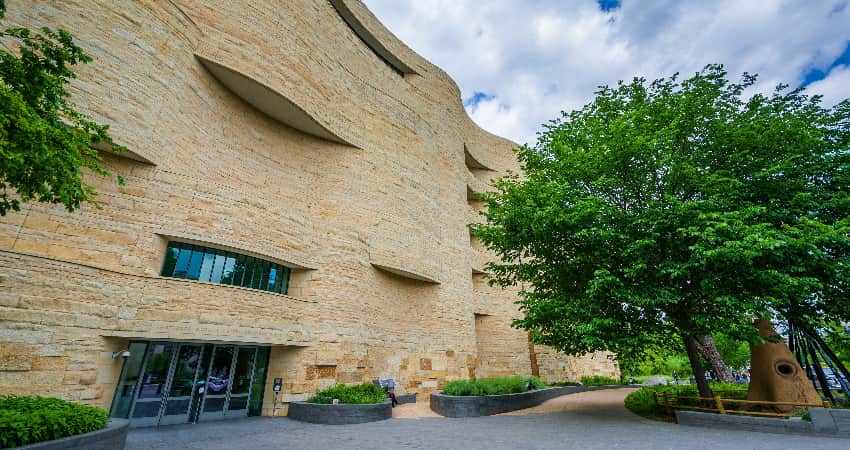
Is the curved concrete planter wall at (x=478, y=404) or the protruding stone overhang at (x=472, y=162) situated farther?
the protruding stone overhang at (x=472, y=162)

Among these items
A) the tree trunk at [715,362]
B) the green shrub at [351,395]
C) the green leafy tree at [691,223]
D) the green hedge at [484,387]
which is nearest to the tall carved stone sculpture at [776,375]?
the green leafy tree at [691,223]

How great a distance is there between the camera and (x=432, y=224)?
62.6 ft

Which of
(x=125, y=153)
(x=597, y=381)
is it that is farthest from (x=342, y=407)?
(x=597, y=381)

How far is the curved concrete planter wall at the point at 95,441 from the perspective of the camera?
15.8 feet

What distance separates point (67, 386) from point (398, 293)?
36.4ft

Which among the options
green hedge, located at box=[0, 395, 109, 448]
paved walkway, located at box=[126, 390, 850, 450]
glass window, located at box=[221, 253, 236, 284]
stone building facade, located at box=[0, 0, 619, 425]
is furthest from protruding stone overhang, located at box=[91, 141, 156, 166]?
paved walkway, located at box=[126, 390, 850, 450]

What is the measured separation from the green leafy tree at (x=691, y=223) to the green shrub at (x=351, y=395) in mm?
5695

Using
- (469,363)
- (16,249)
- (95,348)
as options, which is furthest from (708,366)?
(16,249)

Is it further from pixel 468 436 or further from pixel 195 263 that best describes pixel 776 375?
pixel 195 263

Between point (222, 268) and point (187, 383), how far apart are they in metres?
3.52

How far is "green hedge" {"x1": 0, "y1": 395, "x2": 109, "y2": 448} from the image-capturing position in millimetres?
4629

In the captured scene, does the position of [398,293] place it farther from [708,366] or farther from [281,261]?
[708,366]

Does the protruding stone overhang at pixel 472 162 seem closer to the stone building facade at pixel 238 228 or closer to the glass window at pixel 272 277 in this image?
the stone building facade at pixel 238 228

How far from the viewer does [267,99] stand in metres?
13.4
